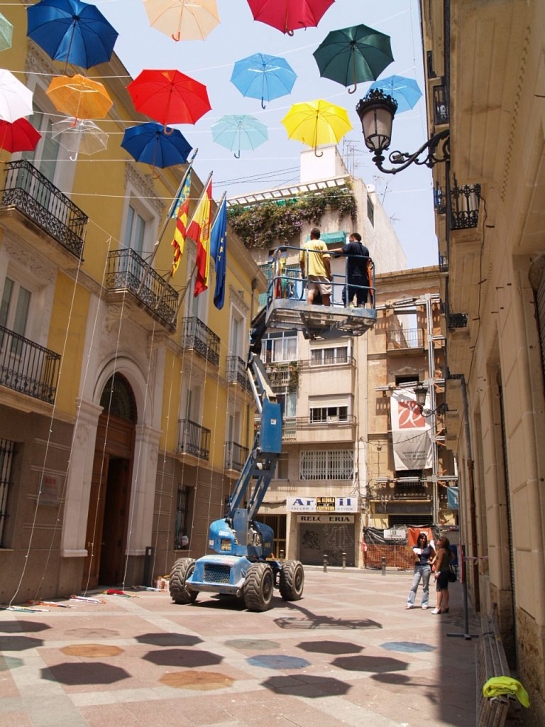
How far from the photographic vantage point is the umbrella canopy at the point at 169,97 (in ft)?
35.2

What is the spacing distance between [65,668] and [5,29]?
27.3ft

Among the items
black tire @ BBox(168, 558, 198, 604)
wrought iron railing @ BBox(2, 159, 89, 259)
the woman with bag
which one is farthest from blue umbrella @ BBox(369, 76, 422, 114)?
black tire @ BBox(168, 558, 198, 604)

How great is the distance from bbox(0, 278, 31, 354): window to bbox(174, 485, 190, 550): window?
788 cm

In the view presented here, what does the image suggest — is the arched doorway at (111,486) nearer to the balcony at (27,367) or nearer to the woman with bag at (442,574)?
the balcony at (27,367)

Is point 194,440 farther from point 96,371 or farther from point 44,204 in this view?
point 44,204

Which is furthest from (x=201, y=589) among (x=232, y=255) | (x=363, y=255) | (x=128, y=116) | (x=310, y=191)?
(x=310, y=191)

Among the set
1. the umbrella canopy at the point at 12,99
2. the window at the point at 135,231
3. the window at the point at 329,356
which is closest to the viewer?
the umbrella canopy at the point at 12,99

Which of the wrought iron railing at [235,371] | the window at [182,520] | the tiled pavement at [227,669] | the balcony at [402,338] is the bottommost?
the tiled pavement at [227,669]

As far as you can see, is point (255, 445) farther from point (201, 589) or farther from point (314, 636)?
point (314, 636)

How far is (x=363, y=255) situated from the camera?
10547 mm

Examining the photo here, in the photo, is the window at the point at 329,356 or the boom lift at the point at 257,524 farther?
the window at the point at 329,356

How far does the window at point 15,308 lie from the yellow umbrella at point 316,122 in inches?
244

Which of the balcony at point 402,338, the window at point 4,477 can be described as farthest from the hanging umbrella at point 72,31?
the balcony at point 402,338

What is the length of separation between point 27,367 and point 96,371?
235 centimetres
